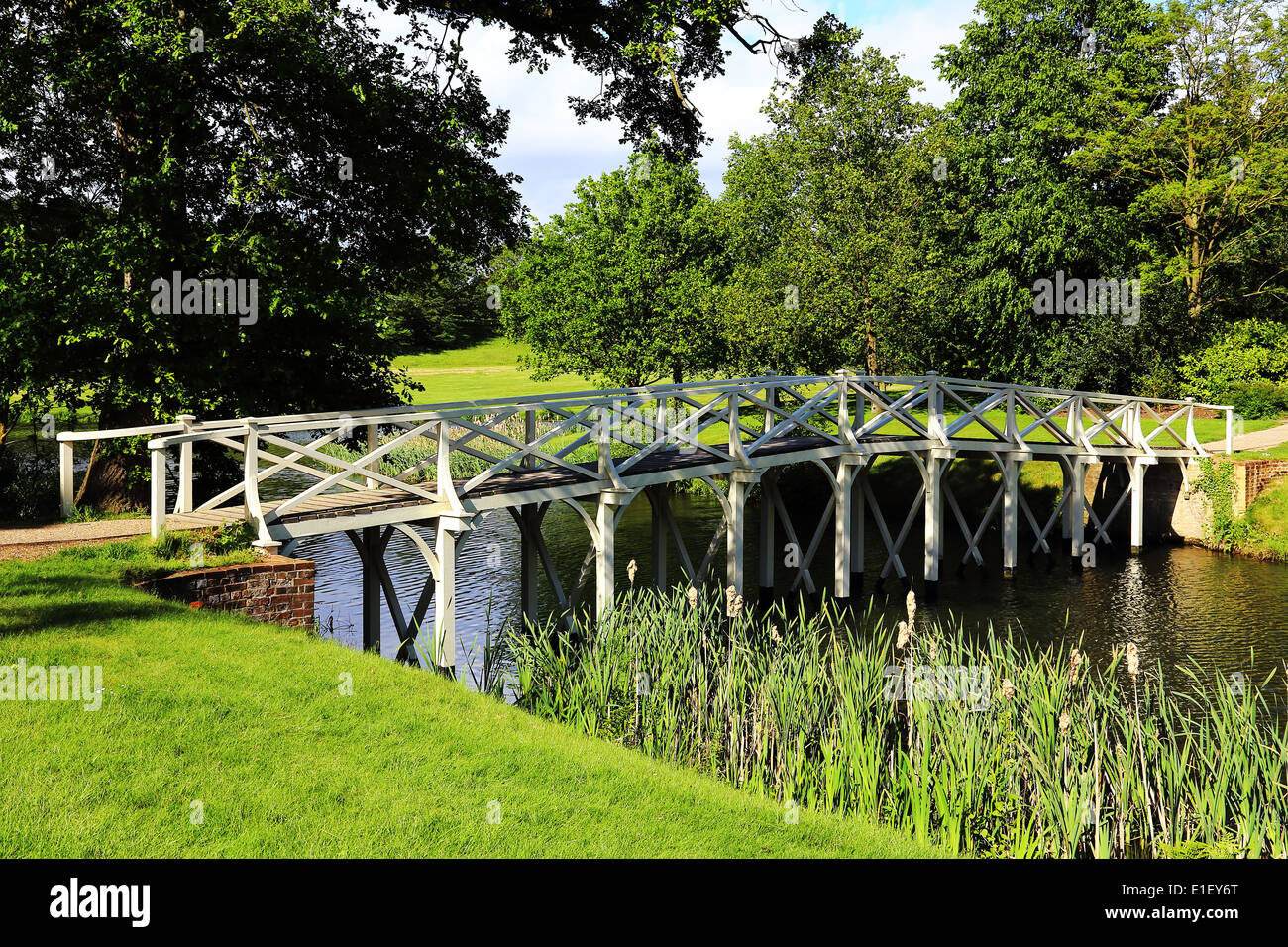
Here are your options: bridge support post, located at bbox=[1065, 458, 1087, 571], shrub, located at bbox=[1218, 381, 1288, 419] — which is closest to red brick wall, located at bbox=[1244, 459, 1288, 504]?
bridge support post, located at bbox=[1065, 458, 1087, 571]

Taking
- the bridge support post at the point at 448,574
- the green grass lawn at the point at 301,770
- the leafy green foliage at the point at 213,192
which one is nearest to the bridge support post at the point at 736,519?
the bridge support post at the point at 448,574

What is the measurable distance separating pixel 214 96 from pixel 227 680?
10.8 metres

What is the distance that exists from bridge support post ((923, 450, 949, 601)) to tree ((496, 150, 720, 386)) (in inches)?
557

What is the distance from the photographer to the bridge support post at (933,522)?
800 inches

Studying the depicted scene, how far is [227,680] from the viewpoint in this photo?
7.43 metres

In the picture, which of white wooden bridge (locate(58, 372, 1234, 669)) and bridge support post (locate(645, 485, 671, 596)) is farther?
bridge support post (locate(645, 485, 671, 596))

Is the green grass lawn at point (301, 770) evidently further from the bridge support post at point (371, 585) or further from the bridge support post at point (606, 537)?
the bridge support post at point (606, 537)

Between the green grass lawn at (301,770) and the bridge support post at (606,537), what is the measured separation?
17.9ft

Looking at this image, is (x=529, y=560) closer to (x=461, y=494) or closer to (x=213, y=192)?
(x=461, y=494)

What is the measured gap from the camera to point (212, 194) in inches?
576

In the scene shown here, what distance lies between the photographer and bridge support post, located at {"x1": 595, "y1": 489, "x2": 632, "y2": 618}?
13.9 m

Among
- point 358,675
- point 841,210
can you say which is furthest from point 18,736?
point 841,210

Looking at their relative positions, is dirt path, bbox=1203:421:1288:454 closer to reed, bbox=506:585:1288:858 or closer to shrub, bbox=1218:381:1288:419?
shrub, bbox=1218:381:1288:419
